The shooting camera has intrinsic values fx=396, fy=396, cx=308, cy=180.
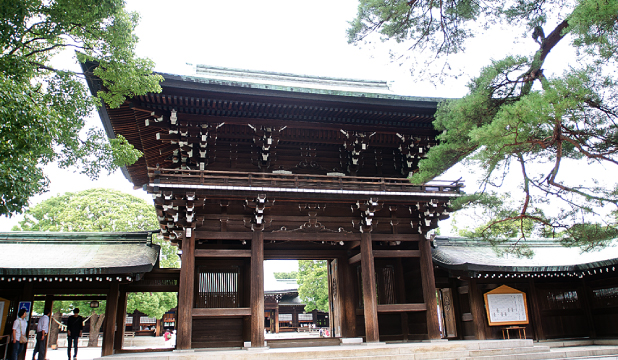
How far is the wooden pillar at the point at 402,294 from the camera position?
12.8 meters

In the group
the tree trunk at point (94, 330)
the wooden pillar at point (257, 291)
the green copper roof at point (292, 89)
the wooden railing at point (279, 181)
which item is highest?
the green copper roof at point (292, 89)

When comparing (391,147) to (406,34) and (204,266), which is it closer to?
(406,34)

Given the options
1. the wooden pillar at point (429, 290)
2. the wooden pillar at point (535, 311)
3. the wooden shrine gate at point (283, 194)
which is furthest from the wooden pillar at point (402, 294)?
the wooden pillar at point (535, 311)

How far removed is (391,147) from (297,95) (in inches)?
159

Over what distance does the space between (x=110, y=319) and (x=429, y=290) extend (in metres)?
9.23

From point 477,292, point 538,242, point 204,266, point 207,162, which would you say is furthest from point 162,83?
point 538,242

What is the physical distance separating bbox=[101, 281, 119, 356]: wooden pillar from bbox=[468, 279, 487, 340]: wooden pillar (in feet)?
36.5

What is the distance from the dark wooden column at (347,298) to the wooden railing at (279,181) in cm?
304

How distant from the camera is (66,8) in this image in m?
6.89

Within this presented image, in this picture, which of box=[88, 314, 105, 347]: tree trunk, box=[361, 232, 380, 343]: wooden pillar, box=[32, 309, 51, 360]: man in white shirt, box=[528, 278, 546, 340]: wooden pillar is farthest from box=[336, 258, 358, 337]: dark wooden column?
box=[88, 314, 105, 347]: tree trunk

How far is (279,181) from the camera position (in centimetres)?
1120

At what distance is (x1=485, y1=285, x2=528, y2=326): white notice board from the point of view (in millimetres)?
13227

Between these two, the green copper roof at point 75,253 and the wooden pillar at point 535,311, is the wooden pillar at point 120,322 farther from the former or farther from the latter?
the wooden pillar at point 535,311

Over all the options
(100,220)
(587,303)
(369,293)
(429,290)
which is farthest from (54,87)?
(100,220)
